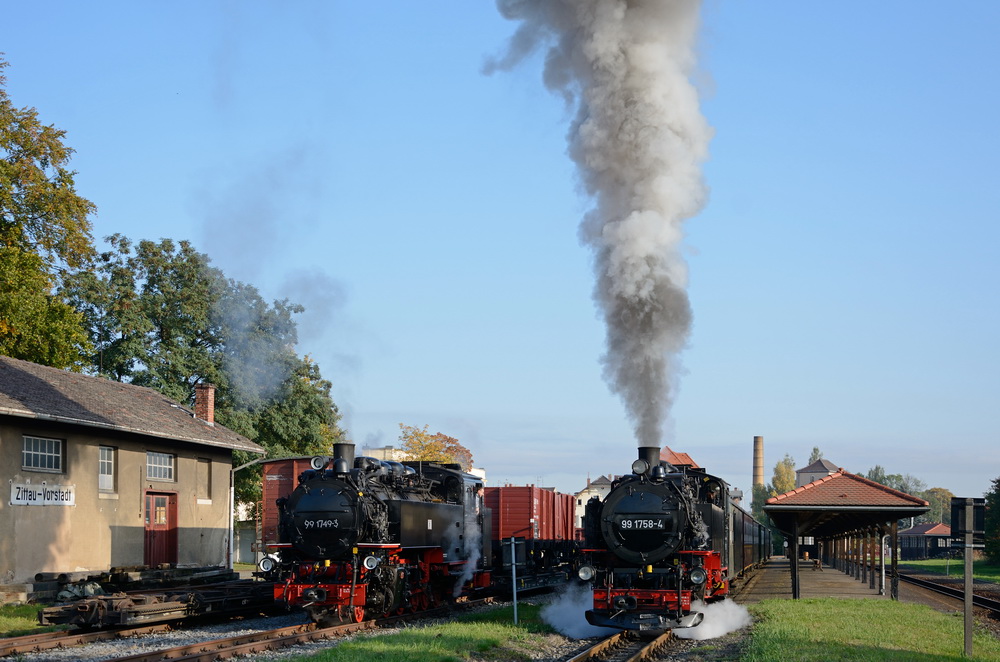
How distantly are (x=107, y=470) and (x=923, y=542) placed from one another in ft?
351

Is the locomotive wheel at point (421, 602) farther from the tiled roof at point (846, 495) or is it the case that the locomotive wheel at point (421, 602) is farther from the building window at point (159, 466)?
the building window at point (159, 466)

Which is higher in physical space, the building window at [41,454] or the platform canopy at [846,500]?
the building window at [41,454]

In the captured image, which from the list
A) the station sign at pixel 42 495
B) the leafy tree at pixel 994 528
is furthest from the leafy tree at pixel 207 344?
the leafy tree at pixel 994 528

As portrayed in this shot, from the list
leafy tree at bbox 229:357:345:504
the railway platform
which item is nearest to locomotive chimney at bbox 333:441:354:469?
the railway platform

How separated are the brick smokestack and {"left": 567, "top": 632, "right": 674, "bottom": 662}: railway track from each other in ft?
338

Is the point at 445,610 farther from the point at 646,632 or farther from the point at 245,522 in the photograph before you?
the point at 245,522

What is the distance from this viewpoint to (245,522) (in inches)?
2016

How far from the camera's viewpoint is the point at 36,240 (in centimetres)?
3403

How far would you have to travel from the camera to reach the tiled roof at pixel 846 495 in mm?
22016

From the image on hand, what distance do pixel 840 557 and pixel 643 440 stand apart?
32.1 m

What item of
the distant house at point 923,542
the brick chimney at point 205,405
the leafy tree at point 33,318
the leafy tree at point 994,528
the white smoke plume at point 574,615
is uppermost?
the leafy tree at point 33,318

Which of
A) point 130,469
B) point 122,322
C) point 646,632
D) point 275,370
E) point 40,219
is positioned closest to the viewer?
point 646,632

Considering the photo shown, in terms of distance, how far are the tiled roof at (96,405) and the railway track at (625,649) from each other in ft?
43.2

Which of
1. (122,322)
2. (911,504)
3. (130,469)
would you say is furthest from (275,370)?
(911,504)
